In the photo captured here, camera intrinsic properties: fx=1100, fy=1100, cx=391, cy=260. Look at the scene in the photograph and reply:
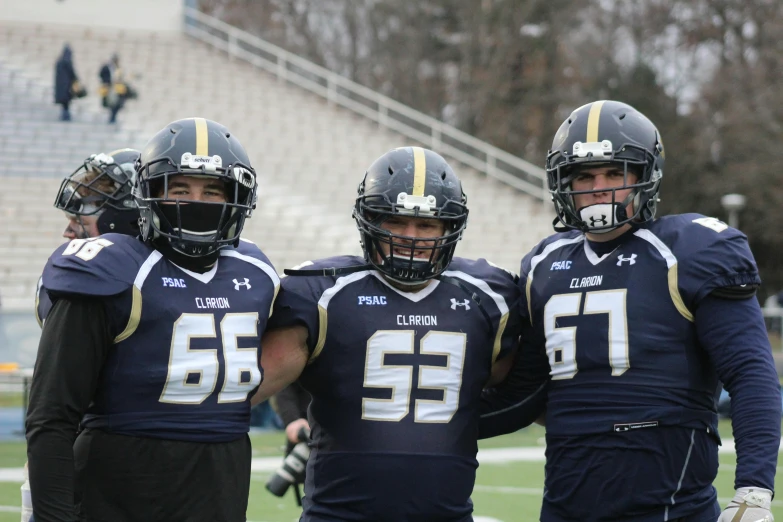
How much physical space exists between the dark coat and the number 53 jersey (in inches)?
685

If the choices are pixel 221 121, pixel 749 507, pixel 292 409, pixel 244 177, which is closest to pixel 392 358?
pixel 244 177

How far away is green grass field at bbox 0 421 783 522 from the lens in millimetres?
6926

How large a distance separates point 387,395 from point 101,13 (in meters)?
23.1

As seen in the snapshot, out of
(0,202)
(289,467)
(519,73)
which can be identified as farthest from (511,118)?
(289,467)

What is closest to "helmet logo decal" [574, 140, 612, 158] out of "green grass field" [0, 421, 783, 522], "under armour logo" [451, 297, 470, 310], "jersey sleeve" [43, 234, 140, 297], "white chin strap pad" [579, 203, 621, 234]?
"white chin strap pad" [579, 203, 621, 234]

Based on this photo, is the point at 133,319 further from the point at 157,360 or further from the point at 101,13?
the point at 101,13

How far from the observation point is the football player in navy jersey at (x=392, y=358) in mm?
3418

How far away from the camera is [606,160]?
138 inches

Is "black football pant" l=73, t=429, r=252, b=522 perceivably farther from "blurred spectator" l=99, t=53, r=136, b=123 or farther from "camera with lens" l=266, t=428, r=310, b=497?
"blurred spectator" l=99, t=53, r=136, b=123

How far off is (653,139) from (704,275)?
55 cm

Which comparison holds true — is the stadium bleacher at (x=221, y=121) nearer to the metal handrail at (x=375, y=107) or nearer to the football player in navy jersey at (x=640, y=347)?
the metal handrail at (x=375, y=107)

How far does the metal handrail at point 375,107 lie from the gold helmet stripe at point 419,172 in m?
15.8

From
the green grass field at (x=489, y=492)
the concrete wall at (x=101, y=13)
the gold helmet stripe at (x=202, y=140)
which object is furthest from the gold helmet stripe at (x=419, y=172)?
the concrete wall at (x=101, y=13)

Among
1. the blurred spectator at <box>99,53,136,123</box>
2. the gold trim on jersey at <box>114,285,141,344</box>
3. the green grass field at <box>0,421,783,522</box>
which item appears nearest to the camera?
the gold trim on jersey at <box>114,285,141,344</box>
